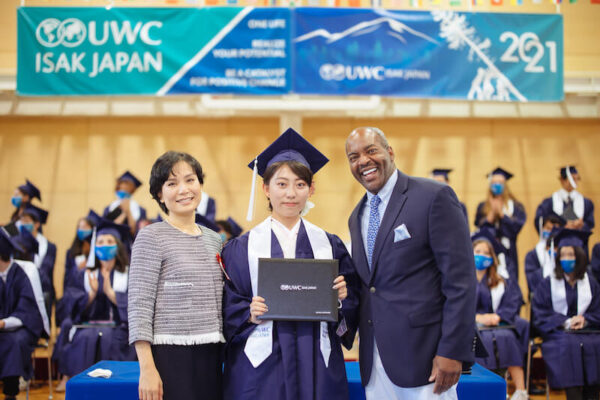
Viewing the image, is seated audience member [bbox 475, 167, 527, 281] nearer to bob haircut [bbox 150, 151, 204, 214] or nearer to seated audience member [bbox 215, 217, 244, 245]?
seated audience member [bbox 215, 217, 244, 245]

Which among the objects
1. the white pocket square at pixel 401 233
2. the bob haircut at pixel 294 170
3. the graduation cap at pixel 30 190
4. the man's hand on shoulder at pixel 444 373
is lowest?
the man's hand on shoulder at pixel 444 373

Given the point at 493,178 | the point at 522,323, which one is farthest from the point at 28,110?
the point at 522,323

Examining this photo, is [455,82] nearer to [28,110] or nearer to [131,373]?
[131,373]

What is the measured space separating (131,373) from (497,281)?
13.2 feet

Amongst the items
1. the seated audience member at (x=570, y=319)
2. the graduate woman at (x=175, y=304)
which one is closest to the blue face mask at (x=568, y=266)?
the seated audience member at (x=570, y=319)

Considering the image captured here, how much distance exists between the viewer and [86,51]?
261 inches

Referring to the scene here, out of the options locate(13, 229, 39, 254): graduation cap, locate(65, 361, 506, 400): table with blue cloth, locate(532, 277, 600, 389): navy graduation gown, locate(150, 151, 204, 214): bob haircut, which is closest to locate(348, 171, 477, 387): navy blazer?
locate(65, 361, 506, 400): table with blue cloth

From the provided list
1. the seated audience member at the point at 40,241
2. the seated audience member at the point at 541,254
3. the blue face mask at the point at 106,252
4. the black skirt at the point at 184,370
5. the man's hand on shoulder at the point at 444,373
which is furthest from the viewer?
the seated audience member at the point at 40,241

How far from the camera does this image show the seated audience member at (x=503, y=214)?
23.9ft

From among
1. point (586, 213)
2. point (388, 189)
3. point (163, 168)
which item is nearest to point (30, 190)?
point (163, 168)

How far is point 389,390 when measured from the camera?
2586 millimetres

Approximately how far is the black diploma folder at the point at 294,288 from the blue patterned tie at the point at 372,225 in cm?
33

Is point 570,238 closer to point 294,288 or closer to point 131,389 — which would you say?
point 294,288

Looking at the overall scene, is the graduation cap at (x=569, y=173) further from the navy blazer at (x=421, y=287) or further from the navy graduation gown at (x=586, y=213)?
the navy blazer at (x=421, y=287)
